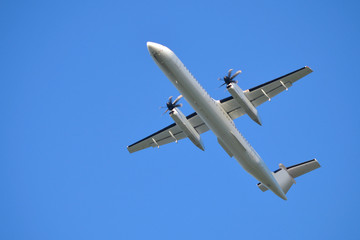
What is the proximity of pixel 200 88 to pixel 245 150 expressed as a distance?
470cm

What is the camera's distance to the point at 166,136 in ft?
97.0

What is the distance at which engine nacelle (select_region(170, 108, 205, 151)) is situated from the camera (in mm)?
25656

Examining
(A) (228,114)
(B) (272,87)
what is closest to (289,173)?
(A) (228,114)

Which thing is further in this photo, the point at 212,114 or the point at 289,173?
the point at 289,173

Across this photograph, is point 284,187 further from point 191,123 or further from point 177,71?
point 177,71

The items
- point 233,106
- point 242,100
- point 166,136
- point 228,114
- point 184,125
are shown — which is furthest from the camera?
point 166,136

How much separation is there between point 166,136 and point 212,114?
6442mm

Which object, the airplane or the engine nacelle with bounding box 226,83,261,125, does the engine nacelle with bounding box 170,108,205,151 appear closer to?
the airplane

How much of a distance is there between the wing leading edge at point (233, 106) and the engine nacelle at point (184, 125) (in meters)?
2.00

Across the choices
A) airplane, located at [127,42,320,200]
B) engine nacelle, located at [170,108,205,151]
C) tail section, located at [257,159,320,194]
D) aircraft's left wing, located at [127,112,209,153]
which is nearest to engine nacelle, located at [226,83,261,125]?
airplane, located at [127,42,320,200]

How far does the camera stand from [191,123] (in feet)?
94.2

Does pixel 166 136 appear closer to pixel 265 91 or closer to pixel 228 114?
pixel 228 114

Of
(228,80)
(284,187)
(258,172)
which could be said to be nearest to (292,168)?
(284,187)

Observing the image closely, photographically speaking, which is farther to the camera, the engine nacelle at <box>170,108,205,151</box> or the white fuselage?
the engine nacelle at <box>170,108,205,151</box>
